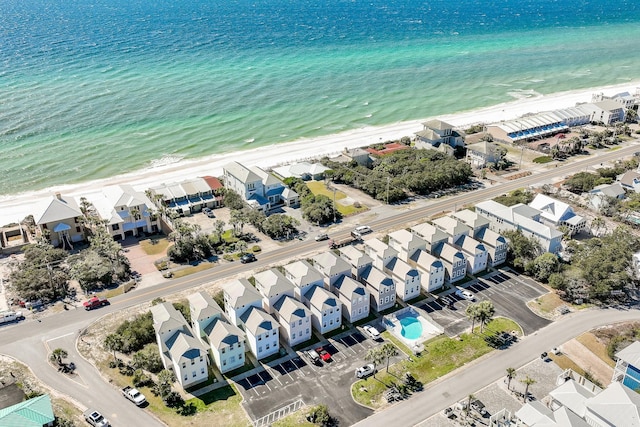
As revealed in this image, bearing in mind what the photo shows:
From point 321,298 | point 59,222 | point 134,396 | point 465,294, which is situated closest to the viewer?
point 134,396

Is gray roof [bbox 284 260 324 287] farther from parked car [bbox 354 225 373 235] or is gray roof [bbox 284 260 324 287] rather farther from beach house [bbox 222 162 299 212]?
beach house [bbox 222 162 299 212]

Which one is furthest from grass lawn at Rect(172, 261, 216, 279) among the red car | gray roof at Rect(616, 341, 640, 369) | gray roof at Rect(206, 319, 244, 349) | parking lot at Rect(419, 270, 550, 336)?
gray roof at Rect(616, 341, 640, 369)

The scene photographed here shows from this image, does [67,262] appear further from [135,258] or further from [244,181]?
[244,181]

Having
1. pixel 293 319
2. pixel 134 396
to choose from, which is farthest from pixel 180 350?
pixel 293 319

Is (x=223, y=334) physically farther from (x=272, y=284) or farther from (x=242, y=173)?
(x=242, y=173)

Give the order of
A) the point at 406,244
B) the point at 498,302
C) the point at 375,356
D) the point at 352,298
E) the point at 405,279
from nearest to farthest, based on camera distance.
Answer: the point at 375,356 < the point at 352,298 < the point at 405,279 < the point at 498,302 < the point at 406,244

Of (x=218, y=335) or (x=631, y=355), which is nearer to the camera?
(x=631, y=355)

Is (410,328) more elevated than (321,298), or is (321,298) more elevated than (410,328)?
(321,298)

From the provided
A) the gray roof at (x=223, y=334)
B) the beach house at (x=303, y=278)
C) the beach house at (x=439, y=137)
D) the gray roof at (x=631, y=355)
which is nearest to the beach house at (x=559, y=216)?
the gray roof at (x=631, y=355)
